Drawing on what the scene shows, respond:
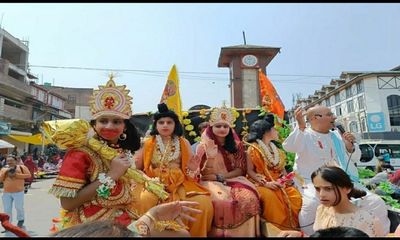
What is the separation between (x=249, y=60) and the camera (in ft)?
43.3

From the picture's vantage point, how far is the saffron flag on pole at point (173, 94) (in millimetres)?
4426

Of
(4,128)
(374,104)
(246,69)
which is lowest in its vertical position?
(4,128)

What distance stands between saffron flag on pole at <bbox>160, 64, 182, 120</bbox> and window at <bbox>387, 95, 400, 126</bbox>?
114 feet

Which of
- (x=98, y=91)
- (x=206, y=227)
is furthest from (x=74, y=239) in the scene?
(x=206, y=227)

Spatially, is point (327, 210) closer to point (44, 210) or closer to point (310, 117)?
point (310, 117)

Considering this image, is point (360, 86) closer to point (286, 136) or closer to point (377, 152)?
point (377, 152)

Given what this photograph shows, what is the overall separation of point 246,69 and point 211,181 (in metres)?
10.6

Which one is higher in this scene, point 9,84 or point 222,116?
point 9,84

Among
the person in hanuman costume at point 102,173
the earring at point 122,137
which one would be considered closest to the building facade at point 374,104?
the earring at point 122,137

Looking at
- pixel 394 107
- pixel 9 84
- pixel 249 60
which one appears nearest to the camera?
pixel 249 60

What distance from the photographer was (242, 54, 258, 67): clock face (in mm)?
13117

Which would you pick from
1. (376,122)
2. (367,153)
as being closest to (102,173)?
(367,153)

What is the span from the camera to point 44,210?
8.52 m

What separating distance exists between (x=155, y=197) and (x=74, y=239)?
168 cm
